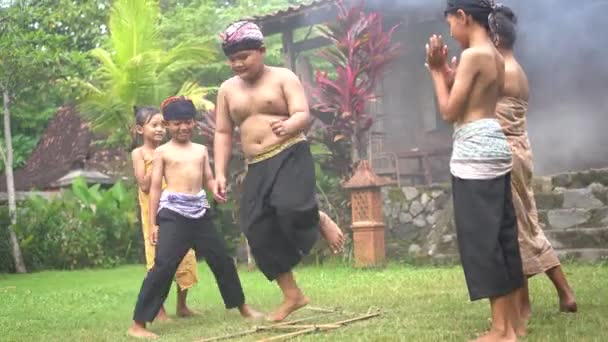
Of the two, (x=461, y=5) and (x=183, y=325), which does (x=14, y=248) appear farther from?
(x=461, y=5)

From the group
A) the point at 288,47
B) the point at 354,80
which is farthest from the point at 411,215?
the point at 288,47

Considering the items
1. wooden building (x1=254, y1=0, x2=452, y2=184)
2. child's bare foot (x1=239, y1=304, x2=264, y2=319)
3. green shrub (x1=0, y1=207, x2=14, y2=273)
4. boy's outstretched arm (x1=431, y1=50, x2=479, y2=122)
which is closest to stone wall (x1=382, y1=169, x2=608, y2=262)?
wooden building (x1=254, y1=0, x2=452, y2=184)

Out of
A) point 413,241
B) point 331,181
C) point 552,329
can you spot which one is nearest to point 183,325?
point 552,329

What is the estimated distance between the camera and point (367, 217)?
30.8ft

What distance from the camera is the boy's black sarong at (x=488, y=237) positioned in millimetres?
3584

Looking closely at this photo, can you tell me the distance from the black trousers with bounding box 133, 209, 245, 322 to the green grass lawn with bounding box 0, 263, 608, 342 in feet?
0.52

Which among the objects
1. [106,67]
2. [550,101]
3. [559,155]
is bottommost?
[559,155]

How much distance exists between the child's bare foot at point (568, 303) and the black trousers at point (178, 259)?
1859mm

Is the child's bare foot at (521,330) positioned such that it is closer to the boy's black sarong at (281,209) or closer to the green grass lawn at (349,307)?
the green grass lawn at (349,307)

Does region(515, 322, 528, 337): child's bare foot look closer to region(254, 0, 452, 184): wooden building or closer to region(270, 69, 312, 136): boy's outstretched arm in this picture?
region(270, 69, 312, 136): boy's outstretched arm

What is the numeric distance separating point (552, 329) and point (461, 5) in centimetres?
153

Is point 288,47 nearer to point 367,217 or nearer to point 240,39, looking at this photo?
point 367,217

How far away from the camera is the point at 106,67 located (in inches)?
503

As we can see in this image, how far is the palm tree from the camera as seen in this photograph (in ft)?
40.9
